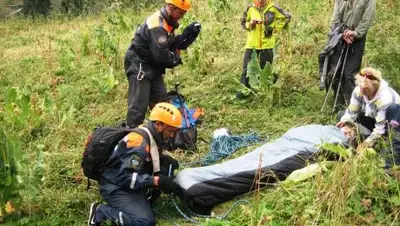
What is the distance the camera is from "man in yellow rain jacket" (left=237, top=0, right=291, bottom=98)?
6422mm

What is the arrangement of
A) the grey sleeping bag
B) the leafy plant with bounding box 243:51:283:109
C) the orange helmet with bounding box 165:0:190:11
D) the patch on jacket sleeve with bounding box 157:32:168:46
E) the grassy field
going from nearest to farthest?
the grassy field → the grey sleeping bag → the orange helmet with bounding box 165:0:190:11 → the patch on jacket sleeve with bounding box 157:32:168:46 → the leafy plant with bounding box 243:51:283:109

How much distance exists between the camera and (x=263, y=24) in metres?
6.47

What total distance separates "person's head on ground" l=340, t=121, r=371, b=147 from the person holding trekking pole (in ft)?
3.62

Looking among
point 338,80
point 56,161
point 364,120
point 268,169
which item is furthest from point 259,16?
point 56,161

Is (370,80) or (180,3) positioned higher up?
(180,3)

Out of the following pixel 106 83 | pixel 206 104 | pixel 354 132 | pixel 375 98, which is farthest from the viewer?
pixel 106 83

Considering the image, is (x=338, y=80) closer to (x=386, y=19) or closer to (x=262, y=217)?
(x=262, y=217)

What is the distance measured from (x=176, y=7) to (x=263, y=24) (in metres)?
1.77

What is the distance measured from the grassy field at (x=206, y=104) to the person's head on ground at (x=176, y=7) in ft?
5.15

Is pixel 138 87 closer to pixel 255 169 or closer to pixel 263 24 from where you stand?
pixel 255 169

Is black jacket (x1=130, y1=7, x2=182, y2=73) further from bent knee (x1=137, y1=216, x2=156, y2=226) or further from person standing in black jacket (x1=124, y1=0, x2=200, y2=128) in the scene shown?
bent knee (x1=137, y1=216, x2=156, y2=226)

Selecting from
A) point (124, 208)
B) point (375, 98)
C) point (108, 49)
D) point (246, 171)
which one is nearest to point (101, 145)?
point (124, 208)

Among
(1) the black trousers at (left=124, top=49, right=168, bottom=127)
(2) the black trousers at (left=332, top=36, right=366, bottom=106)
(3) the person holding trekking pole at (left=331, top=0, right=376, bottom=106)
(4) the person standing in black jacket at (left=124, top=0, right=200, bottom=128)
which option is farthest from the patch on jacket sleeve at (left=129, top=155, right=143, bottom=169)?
(3) the person holding trekking pole at (left=331, top=0, right=376, bottom=106)

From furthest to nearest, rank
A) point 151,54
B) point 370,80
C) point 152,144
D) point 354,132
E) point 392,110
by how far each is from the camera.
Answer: point 151,54
point 354,132
point 370,80
point 392,110
point 152,144
